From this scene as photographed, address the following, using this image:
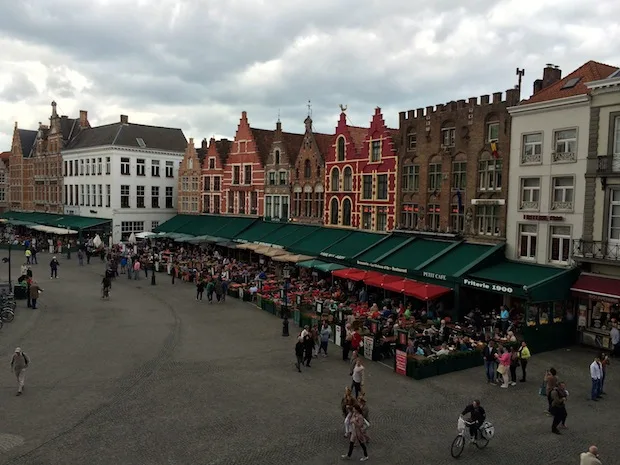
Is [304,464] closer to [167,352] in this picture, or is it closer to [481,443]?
[481,443]

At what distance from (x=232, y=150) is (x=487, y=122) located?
2746cm

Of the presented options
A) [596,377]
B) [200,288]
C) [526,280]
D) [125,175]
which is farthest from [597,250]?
[125,175]

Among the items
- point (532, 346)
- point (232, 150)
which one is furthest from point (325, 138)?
point (532, 346)

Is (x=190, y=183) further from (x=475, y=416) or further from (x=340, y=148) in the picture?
(x=475, y=416)

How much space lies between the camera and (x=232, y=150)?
49438 millimetres

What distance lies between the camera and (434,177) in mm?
30375

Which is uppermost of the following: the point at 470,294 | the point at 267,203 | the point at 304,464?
the point at 267,203

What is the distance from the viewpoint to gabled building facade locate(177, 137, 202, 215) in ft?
179

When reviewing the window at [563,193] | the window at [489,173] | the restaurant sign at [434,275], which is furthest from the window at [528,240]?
the restaurant sign at [434,275]

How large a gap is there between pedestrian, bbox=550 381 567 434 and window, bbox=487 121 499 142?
16.0 m

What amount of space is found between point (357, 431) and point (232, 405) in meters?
4.56

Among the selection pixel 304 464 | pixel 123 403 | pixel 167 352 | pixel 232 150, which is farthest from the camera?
pixel 232 150

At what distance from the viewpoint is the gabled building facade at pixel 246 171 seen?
46.2 metres

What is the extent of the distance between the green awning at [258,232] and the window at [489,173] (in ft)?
57.3
